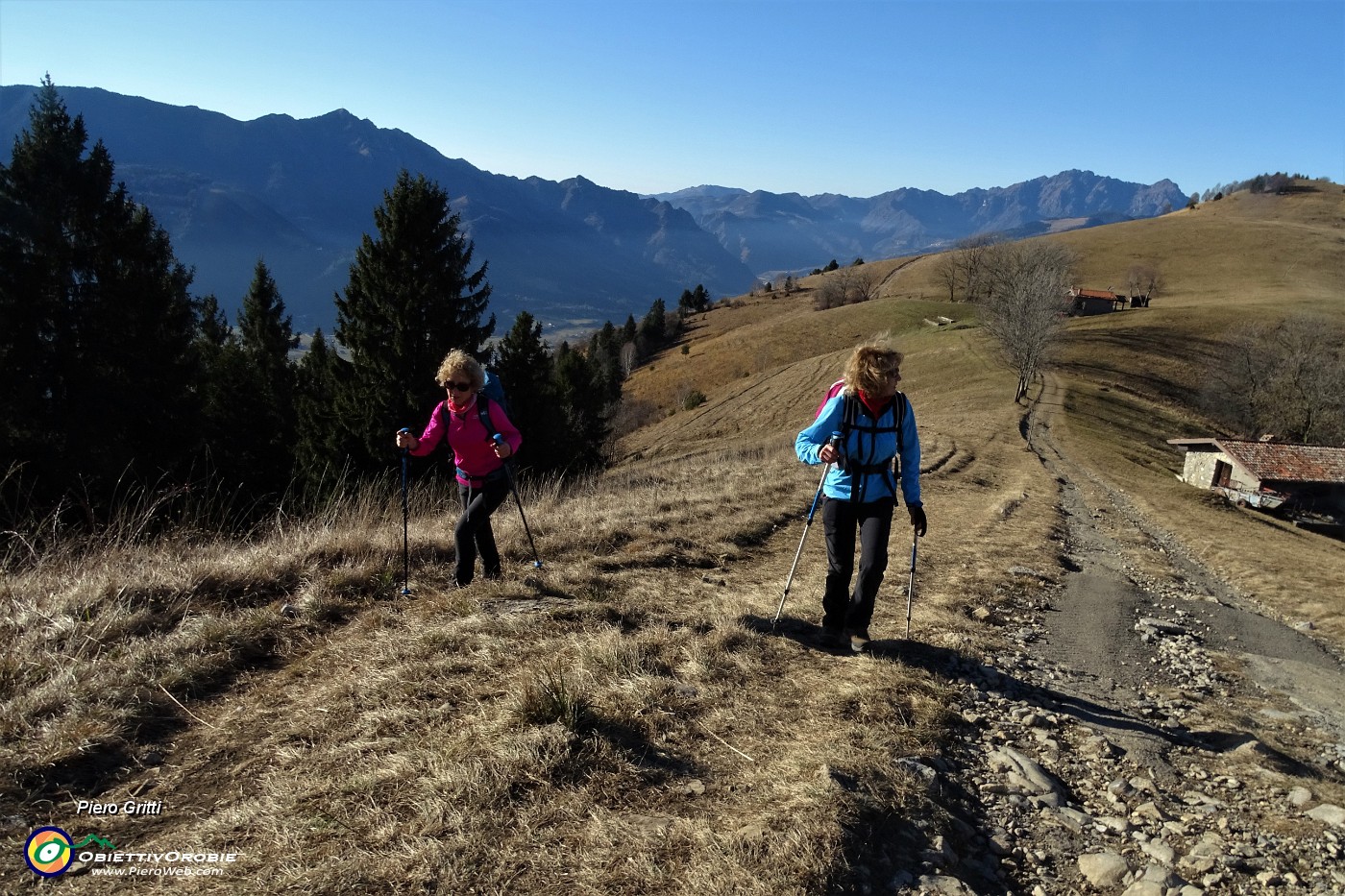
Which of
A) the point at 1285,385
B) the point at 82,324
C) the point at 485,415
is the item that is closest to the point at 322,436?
Answer: the point at 82,324

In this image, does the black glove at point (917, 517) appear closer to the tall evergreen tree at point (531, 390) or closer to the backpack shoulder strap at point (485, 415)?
the backpack shoulder strap at point (485, 415)

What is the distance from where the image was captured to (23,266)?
54.2 feet

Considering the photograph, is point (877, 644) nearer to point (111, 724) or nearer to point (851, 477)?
point (851, 477)

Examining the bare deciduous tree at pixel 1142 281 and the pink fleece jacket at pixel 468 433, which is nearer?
the pink fleece jacket at pixel 468 433

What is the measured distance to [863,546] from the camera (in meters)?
4.85

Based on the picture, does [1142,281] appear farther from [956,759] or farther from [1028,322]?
[956,759]

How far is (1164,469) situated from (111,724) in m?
43.8

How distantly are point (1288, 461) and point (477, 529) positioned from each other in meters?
42.2

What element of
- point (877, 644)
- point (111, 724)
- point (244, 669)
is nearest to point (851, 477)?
point (877, 644)

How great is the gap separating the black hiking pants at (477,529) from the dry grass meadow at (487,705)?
0.24m

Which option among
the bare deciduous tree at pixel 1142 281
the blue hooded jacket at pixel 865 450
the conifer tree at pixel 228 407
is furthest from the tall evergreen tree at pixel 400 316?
the bare deciduous tree at pixel 1142 281

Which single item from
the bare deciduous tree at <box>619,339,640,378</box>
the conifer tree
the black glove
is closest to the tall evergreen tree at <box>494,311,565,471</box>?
the conifer tree

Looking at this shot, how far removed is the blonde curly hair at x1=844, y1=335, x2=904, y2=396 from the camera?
4.82m

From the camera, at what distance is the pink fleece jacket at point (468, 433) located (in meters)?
5.77
